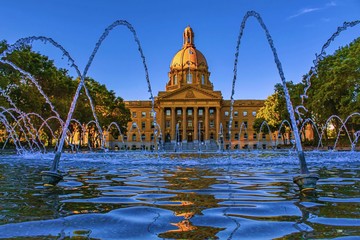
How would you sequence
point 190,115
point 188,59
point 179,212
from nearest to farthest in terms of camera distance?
1. point 179,212
2. point 190,115
3. point 188,59

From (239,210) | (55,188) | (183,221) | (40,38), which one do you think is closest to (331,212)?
(239,210)

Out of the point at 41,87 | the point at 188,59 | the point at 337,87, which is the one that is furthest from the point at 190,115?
the point at 337,87

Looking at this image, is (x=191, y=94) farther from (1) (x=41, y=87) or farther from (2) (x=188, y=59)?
(1) (x=41, y=87)

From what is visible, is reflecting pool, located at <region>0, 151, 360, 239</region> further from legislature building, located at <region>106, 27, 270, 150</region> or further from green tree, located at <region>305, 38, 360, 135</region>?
legislature building, located at <region>106, 27, 270, 150</region>

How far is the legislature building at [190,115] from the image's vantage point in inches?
3880

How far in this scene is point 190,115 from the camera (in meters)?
104

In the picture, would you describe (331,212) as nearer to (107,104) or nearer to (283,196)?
(283,196)

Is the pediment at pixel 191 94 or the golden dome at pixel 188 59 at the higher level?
the golden dome at pixel 188 59

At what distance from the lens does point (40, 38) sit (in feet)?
44.4

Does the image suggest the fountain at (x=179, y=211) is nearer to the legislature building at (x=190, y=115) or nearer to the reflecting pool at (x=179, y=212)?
the reflecting pool at (x=179, y=212)

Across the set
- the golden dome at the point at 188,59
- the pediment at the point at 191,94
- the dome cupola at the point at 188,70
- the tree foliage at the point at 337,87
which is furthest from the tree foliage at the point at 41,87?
the golden dome at the point at 188,59

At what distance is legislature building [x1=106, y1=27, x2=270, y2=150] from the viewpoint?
98562 mm

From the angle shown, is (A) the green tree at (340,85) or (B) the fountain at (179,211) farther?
(A) the green tree at (340,85)

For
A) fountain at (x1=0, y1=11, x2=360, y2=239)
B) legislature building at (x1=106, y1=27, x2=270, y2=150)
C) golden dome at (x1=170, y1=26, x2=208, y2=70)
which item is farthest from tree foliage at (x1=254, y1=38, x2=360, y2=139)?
→ golden dome at (x1=170, y1=26, x2=208, y2=70)
